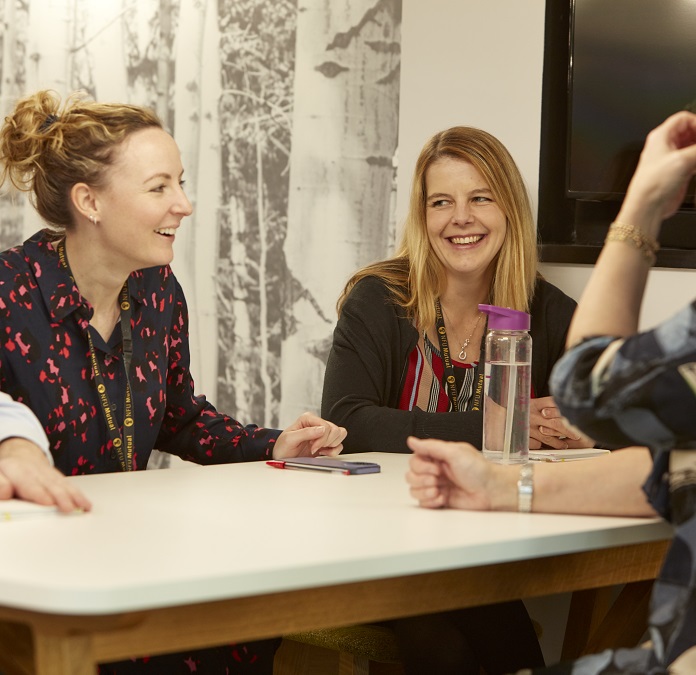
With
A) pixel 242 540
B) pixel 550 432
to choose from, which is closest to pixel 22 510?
pixel 242 540

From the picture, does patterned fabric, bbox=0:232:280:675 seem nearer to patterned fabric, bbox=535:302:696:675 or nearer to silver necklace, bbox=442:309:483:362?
silver necklace, bbox=442:309:483:362

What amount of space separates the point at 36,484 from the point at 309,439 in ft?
2.22

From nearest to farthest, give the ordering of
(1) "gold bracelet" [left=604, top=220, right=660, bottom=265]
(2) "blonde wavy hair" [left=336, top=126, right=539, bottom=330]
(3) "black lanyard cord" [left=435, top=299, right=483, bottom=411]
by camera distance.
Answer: (1) "gold bracelet" [left=604, top=220, right=660, bottom=265]
(3) "black lanyard cord" [left=435, top=299, right=483, bottom=411]
(2) "blonde wavy hair" [left=336, top=126, right=539, bottom=330]

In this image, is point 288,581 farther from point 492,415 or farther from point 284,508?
point 492,415

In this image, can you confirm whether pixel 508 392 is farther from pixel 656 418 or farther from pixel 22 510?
pixel 22 510

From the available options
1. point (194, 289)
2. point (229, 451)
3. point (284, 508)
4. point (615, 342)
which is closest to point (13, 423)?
point (284, 508)

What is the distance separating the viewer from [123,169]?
2.17 metres

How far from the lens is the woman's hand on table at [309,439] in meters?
2.05

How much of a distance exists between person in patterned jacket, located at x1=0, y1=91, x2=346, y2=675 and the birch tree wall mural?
126 cm

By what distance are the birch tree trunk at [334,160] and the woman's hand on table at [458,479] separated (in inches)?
85.4

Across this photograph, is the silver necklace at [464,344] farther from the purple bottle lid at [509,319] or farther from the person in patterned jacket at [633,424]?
the person in patterned jacket at [633,424]

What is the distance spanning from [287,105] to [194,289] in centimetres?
66

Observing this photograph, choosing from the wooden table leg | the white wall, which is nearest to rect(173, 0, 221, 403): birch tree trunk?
the white wall

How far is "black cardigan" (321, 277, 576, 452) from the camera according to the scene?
229 centimetres
